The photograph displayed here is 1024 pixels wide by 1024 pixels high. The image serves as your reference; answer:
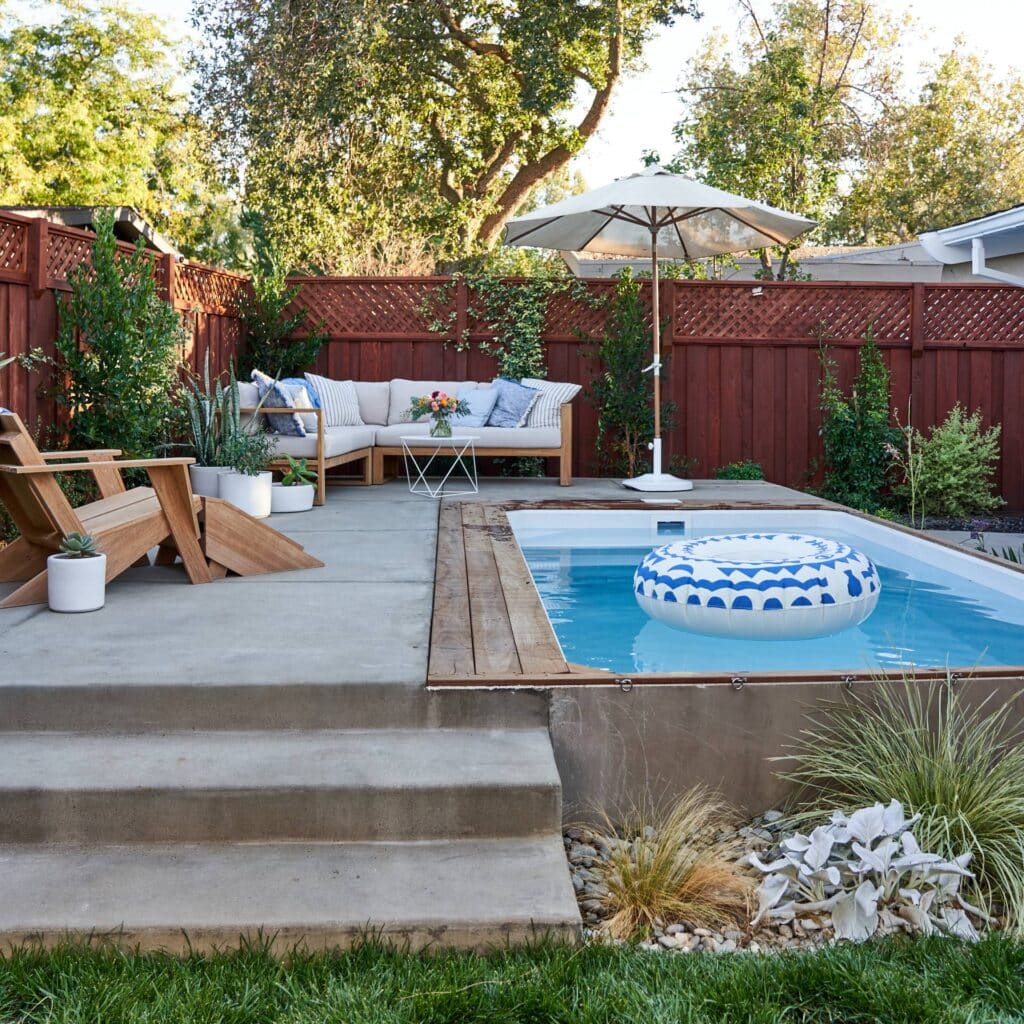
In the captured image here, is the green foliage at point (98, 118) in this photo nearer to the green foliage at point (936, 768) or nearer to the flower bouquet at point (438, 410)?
the flower bouquet at point (438, 410)

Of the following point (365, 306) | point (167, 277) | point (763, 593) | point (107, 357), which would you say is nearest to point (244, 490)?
point (107, 357)

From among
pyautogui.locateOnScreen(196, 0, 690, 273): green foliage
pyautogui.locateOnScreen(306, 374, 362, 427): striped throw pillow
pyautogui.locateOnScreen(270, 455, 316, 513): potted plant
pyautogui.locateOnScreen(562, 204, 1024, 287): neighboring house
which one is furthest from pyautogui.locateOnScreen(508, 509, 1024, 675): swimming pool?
pyautogui.locateOnScreen(196, 0, 690, 273): green foliage

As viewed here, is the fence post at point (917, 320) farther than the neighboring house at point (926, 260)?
Yes

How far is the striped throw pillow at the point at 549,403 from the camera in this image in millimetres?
8672

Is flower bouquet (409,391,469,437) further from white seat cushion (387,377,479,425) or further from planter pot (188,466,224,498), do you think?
planter pot (188,466,224,498)

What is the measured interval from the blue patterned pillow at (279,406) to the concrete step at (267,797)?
16.4 ft

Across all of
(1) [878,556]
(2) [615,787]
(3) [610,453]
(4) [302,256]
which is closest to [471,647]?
(2) [615,787]

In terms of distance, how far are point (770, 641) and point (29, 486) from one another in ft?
9.16

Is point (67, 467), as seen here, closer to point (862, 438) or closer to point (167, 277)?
point (167, 277)

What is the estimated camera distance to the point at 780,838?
286cm

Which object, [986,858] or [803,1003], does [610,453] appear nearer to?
[986,858]

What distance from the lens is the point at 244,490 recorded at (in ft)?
20.9

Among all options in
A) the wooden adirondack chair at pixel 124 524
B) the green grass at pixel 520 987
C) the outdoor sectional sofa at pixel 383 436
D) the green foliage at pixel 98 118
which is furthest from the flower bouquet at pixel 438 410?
the green foliage at pixel 98 118

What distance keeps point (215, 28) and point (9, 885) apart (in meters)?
13.1
